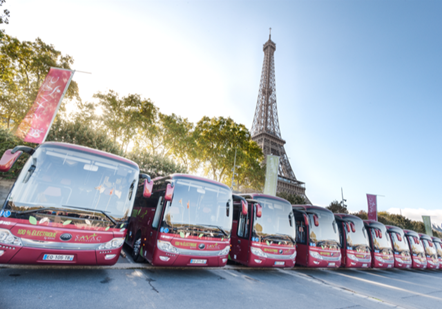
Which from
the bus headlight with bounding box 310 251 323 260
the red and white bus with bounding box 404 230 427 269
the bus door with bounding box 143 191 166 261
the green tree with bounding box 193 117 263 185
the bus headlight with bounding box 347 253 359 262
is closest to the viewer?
the bus door with bounding box 143 191 166 261

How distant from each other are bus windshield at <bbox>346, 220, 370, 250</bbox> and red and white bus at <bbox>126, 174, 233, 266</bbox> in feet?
24.8

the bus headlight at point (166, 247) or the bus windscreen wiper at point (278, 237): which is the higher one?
the bus windscreen wiper at point (278, 237)

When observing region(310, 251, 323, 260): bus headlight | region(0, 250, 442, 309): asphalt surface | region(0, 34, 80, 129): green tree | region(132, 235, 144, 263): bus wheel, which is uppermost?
region(0, 34, 80, 129): green tree

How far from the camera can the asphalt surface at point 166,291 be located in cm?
395

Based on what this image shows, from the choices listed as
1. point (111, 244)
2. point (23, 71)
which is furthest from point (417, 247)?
point (23, 71)

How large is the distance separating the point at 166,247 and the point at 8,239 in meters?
3.08

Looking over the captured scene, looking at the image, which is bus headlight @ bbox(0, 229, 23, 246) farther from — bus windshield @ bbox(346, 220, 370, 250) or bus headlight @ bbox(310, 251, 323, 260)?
bus windshield @ bbox(346, 220, 370, 250)

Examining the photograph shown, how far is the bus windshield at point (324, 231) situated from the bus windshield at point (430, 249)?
13.4 meters

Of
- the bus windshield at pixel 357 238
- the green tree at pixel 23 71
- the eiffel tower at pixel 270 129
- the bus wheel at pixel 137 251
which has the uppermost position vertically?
the eiffel tower at pixel 270 129

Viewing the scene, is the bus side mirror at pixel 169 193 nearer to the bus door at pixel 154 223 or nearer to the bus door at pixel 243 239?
the bus door at pixel 154 223

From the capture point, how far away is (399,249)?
14.3 metres

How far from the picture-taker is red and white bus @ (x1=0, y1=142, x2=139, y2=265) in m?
4.21

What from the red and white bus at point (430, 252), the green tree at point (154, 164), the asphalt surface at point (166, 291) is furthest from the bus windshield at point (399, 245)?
the green tree at point (154, 164)

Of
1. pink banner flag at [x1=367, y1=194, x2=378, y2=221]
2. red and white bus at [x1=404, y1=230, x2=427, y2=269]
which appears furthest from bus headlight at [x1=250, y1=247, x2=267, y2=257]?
pink banner flag at [x1=367, y1=194, x2=378, y2=221]
